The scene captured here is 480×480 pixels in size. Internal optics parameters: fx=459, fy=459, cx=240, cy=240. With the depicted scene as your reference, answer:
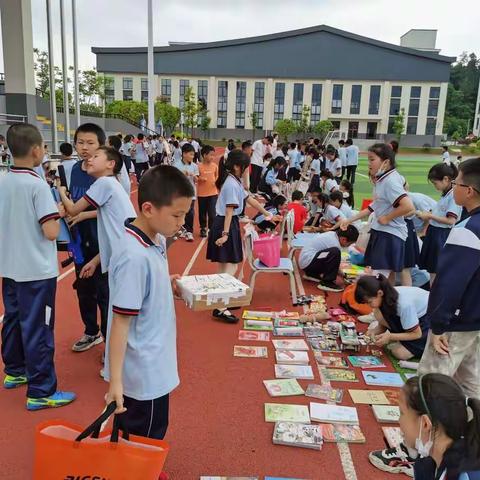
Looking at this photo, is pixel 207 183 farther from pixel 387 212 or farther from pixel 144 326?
pixel 144 326

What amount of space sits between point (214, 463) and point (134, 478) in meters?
1.23

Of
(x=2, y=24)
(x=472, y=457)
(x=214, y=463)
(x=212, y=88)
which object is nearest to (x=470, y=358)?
(x=472, y=457)

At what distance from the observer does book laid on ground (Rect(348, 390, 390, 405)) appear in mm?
3697

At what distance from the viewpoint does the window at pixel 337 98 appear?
63.7 m

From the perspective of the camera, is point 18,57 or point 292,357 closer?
point 292,357

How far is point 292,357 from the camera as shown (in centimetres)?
436

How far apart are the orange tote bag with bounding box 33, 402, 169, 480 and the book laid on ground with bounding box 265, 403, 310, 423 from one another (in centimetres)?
170

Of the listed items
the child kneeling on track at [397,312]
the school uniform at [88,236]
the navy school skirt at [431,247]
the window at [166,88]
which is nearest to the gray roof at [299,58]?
the window at [166,88]

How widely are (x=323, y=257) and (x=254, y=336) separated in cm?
220

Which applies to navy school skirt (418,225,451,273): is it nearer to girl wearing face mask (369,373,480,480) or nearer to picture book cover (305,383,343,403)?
picture book cover (305,383,343,403)

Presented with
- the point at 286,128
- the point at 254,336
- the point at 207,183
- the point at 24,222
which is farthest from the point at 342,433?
the point at 286,128

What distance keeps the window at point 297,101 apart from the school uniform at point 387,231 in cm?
6116

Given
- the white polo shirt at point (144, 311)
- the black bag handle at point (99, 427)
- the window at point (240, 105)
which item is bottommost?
the black bag handle at point (99, 427)

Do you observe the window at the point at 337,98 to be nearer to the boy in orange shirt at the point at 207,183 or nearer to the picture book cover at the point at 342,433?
the boy in orange shirt at the point at 207,183
